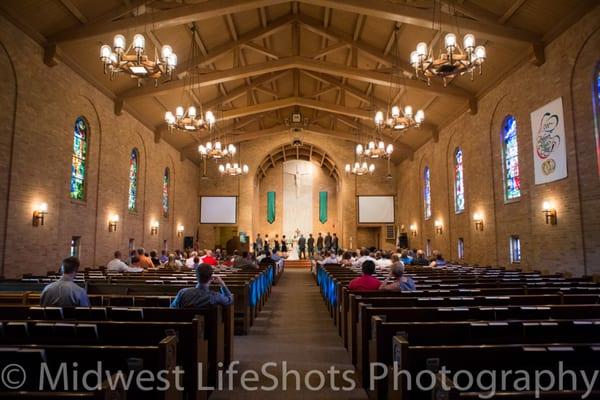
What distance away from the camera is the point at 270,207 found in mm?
27656

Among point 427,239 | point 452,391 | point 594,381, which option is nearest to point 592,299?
point 594,381

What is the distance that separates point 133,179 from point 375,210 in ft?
45.3

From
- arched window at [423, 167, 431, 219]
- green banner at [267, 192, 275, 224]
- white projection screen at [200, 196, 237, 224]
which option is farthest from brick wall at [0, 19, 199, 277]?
green banner at [267, 192, 275, 224]

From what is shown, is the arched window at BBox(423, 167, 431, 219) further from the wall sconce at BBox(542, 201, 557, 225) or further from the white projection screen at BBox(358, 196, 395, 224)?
the wall sconce at BBox(542, 201, 557, 225)

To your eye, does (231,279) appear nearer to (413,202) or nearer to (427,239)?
(427,239)

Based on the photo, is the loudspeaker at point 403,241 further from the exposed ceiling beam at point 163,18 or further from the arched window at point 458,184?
the exposed ceiling beam at point 163,18

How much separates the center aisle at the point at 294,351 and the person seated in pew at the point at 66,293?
1.61 metres

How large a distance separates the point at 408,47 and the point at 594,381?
449 inches

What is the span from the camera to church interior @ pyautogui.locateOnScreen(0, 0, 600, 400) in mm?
2711

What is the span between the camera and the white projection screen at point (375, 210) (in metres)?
23.6

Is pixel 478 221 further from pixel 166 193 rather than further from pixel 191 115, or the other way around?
pixel 166 193

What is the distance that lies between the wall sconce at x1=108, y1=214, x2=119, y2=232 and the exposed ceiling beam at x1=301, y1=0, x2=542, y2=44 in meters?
8.92

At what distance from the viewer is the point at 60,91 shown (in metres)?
10.2

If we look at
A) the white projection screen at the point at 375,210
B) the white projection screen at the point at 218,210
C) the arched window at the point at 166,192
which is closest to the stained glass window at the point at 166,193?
the arched window at the point at 166,192
